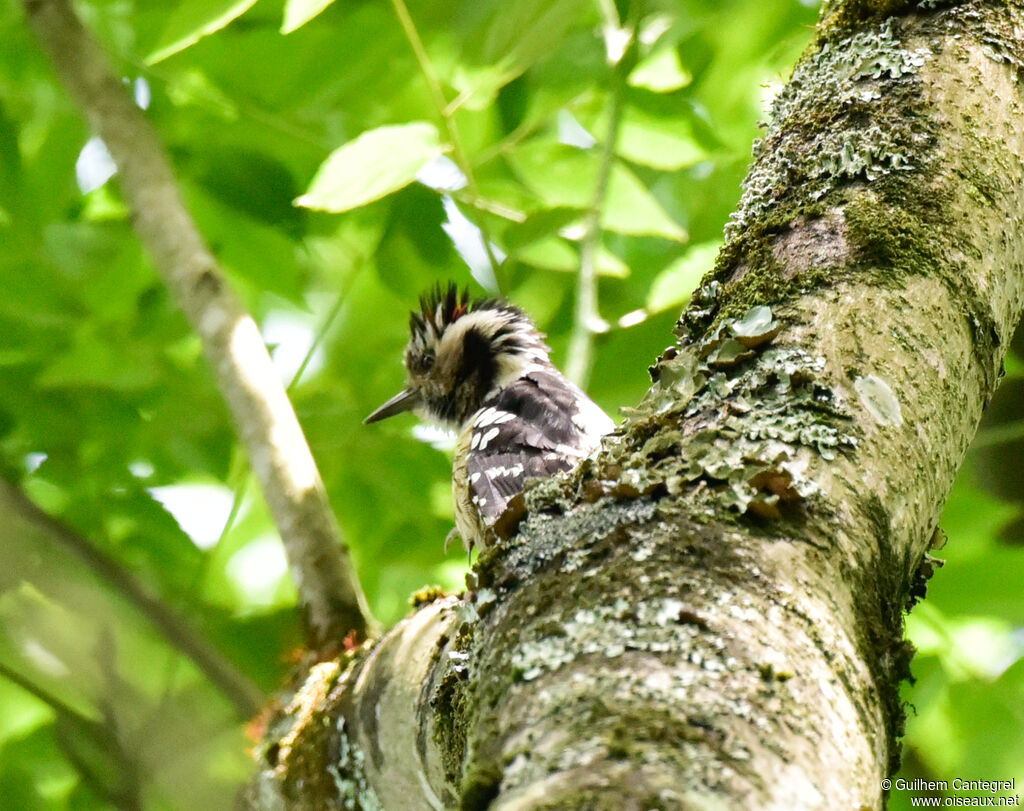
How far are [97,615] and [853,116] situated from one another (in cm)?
192

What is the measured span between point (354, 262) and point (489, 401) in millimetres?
761

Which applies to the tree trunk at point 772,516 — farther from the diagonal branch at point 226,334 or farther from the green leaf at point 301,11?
the green leaf at point 301,11

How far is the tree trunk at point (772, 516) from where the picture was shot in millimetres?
1062

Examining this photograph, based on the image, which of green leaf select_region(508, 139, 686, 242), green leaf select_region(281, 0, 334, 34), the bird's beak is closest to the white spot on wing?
the bird's beak

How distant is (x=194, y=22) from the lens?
2613 mm

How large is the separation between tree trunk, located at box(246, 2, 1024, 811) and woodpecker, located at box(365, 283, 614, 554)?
98cm

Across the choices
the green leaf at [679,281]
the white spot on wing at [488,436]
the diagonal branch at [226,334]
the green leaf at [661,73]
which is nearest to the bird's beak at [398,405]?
the white spot on wing at [488,436]

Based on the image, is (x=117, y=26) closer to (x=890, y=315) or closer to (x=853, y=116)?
(x=853, y=116)

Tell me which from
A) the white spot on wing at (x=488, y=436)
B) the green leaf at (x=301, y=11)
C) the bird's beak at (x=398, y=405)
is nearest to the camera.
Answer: the green leaf at (x=301, y=11)

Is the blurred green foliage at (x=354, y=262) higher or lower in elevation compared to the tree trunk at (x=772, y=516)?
higher

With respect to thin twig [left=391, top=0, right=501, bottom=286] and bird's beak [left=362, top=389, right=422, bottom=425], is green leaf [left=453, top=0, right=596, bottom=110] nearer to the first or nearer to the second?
thin twig [left=391, top=0, right=501, bottom=286]

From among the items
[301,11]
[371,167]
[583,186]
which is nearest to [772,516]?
[371,167]

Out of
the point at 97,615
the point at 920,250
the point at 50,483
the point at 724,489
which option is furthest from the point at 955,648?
the point at 50,483

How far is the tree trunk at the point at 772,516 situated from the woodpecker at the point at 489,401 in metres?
0.98
